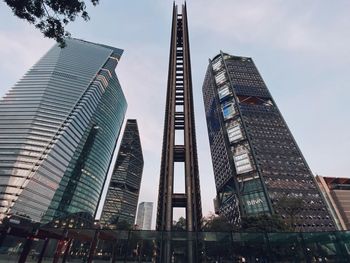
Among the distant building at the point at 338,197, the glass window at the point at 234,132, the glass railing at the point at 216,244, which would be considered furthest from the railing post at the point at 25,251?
the distant building at the point at 338,197

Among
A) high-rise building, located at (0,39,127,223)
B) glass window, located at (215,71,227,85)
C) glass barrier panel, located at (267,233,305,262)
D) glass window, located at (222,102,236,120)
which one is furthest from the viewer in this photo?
glass window, located at (215,71,227,85)

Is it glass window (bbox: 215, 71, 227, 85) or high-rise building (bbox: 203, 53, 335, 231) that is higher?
glass window (bbox: 215, 71, 227, 85)

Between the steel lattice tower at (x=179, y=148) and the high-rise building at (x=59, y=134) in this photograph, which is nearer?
the steel lattice tower at (x=179, y=148)

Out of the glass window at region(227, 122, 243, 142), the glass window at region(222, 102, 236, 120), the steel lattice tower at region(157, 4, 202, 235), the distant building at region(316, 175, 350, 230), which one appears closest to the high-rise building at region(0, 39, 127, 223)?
the steel lattice tower at region(157, 4, 202, 235)

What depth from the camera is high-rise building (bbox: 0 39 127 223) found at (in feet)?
336

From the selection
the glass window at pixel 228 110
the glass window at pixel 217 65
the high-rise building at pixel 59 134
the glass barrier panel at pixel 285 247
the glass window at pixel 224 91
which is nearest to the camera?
the glass barrier panel at pixel 285 247

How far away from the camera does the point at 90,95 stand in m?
139

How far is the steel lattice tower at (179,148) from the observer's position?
1469 inches

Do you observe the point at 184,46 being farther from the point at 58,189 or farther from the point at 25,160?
the point at 58,189

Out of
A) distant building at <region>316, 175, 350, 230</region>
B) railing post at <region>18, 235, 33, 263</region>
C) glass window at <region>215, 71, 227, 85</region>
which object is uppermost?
glass window at <region>215, 71, 227, 85</region>

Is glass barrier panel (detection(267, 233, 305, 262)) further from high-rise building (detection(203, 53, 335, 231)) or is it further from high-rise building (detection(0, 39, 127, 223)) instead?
high-rise building (detection(0, 39, 127, 223))

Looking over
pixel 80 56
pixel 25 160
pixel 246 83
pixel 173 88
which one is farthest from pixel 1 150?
pixel 246 83

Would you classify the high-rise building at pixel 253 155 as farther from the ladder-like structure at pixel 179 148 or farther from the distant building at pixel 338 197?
the ladder-like structure at pixel 179 148

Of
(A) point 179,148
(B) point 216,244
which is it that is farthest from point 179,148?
(B) point 216,244
